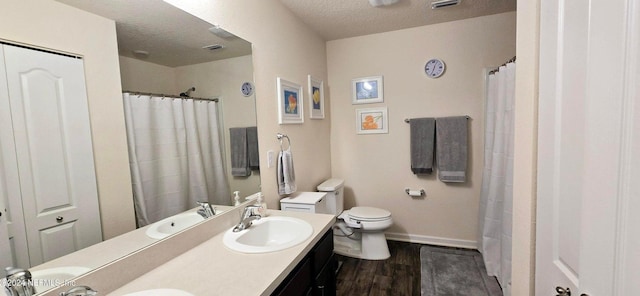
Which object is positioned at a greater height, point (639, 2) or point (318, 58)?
point (318, 58)

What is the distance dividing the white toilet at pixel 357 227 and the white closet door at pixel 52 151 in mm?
1611

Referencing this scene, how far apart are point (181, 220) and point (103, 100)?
620 millimetres

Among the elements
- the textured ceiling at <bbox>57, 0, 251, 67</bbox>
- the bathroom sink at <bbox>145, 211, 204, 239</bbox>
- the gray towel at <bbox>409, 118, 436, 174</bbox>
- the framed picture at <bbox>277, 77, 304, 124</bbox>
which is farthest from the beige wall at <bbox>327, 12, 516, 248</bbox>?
the bathroom sink at <bbox>145, 211, 204, 239</bbox>

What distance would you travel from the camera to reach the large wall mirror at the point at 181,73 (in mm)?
1007

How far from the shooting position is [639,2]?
1.82ft

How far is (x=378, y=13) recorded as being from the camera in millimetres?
2467

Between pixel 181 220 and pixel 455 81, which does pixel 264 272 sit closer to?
pixel 181 220

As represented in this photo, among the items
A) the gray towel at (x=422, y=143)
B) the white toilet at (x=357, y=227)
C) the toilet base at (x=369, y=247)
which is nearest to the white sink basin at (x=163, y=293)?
the white toilet at (x=357, y=227)

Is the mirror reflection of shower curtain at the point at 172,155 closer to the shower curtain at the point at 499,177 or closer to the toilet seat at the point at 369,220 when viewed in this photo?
the toilet seat at the point at 369,220

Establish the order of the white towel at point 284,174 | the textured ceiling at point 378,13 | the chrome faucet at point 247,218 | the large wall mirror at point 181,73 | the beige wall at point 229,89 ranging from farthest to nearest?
the textured ceiling at point 378,13, the white towel at point 284,174, the chrome faucet at point 247,218, the beige wall at point 229,89, the large wall mirror at point 181,73

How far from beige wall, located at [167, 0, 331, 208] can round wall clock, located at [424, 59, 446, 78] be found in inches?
45.4

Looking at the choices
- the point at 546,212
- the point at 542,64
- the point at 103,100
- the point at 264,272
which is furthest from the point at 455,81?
the point at 103,100

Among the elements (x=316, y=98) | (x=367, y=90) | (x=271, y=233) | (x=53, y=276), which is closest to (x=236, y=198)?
(x=271, y=233)

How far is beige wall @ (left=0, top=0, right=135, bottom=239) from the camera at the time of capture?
0.78m
